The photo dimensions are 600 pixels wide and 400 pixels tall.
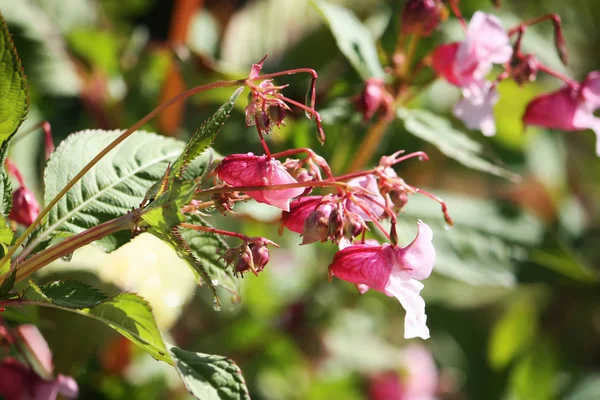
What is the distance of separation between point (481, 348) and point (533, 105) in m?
0.89

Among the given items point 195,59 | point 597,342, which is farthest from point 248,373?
point 597,342

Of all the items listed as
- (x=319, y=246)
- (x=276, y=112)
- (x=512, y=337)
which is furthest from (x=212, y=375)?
(x=512, y=337)

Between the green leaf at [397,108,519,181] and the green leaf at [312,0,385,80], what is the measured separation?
74mm

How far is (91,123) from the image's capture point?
1.12 meters

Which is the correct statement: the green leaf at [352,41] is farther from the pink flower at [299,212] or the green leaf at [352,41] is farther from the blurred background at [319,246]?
the pink flower at [299,212]

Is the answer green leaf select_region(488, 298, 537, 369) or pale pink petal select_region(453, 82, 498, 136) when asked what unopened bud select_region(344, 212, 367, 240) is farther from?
green leaf select_region(488, 298, 537, 369)

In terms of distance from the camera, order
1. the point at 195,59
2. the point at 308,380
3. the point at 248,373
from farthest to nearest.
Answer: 1. the point at 308,380
2. the point at 248,373
3. the point at 195,59

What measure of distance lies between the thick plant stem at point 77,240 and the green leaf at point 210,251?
0.10 metres

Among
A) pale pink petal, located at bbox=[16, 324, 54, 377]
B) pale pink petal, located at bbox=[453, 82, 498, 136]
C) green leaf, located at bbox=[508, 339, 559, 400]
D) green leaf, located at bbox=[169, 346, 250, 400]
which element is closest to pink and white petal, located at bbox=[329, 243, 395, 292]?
green leaf, located at bbox=[169, 346, 250, 400]

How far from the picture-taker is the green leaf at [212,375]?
481mm

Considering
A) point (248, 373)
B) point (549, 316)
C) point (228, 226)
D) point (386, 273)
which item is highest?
point (386, 273)

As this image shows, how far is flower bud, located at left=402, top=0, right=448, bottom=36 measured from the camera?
77 centimetres

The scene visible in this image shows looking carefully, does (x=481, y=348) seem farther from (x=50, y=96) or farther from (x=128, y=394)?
(x=50, y=96)

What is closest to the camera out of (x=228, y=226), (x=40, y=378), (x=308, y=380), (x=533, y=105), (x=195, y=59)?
(x=40, y=378)
